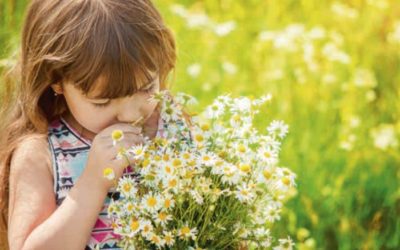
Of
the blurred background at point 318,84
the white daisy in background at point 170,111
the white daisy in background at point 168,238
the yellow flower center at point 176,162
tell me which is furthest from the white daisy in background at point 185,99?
the blurred background at point 318,84

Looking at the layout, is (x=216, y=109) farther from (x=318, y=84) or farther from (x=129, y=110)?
(x=318, y=84)

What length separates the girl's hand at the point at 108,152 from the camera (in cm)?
200

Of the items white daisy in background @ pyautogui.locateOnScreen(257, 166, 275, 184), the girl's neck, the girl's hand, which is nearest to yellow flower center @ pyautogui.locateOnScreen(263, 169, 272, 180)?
white daisy in background @ pyautogui.locateOnScreen(257, 166, 275, 184)

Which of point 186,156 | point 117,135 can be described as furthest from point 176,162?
point 117,135

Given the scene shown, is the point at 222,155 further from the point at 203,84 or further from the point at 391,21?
the point at 391,21

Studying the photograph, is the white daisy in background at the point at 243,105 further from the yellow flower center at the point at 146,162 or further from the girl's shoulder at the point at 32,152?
the girl's shoulder at the point at 32,152

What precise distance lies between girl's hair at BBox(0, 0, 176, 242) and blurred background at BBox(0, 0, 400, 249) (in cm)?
27

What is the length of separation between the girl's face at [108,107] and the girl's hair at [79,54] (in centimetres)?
3

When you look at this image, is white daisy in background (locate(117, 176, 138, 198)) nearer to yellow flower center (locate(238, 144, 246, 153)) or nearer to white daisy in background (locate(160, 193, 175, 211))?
white daisy in background (locate(160, 193, 175, 211))

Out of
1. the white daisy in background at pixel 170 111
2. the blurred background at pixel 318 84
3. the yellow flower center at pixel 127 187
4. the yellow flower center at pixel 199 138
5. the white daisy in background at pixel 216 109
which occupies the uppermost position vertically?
the blurred background at pixel 318 84

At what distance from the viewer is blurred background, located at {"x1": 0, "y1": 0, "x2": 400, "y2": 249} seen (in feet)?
Result: 9.90

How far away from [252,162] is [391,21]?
220 centimetres

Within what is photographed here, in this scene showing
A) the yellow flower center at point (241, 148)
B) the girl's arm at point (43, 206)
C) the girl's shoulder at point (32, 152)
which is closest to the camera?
the yellow flower center at point (241, 148)

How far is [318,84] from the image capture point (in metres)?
3.45
